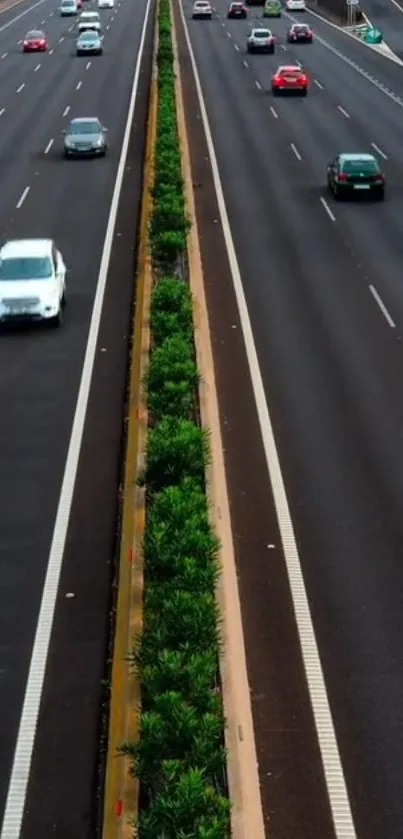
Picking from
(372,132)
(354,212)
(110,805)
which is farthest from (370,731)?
(372,132)

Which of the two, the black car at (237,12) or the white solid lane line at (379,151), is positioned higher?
the black car at (237,12)

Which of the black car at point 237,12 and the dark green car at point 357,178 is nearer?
the dark green car at point 357,178

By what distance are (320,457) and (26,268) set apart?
9.64 metres

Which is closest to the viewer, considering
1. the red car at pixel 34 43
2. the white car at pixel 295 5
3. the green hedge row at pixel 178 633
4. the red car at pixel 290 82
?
the green hedge row at pixel 178 633

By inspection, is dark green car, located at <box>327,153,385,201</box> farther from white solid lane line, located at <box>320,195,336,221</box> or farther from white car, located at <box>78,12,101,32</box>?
white car, located at <box>78,12,101,32</box>

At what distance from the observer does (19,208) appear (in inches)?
1385

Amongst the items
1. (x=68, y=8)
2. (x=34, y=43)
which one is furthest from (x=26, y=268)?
(x=68, y=8)

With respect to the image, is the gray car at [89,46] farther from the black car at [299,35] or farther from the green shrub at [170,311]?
the green shrub at [170,311]

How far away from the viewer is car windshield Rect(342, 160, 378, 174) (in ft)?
115

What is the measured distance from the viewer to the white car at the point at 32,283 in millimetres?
24000

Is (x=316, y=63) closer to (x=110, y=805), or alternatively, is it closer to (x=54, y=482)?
(x=54, y=482)

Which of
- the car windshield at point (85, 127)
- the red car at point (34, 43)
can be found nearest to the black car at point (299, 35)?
the red car at point (34, 43)

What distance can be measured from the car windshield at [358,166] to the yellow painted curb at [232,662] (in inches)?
610

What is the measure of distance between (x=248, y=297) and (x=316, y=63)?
4831cm
